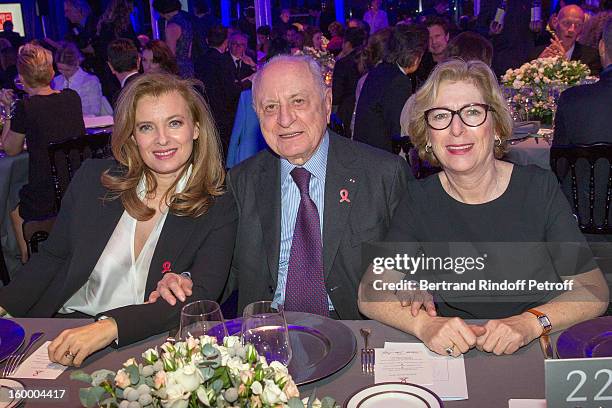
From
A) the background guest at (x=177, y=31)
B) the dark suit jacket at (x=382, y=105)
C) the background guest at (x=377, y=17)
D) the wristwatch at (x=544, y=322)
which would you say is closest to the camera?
the wristwatch at (x=544, y=322)

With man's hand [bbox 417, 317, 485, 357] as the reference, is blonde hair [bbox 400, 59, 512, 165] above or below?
above

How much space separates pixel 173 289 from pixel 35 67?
11.5 ft

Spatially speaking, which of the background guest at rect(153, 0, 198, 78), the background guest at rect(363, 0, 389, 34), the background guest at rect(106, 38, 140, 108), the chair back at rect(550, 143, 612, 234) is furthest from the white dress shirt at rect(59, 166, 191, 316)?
the background guest at rect(363, 0, 389, 34)

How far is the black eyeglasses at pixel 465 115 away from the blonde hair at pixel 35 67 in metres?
3.68

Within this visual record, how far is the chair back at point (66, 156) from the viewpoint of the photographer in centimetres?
410

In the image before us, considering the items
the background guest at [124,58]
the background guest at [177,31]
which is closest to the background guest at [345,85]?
the background guest at [177,31]

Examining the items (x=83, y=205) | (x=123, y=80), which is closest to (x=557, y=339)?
(x=83, y=205)

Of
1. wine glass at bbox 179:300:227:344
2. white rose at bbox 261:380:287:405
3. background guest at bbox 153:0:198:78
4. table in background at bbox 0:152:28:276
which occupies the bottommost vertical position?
table in background at bbox 0:152:28:276

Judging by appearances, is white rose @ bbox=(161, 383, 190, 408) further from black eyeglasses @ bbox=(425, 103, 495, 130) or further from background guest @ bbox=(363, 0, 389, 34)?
background guest @ bbox=(363, 0, 389, 34)

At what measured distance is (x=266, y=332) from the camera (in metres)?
1.45

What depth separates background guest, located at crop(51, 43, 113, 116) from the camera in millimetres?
6684

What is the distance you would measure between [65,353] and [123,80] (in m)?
4.83

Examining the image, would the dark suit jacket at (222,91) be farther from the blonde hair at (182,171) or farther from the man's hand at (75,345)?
Answer: the man's hand at (75,345)

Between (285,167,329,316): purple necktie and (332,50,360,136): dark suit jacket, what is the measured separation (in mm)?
5664
